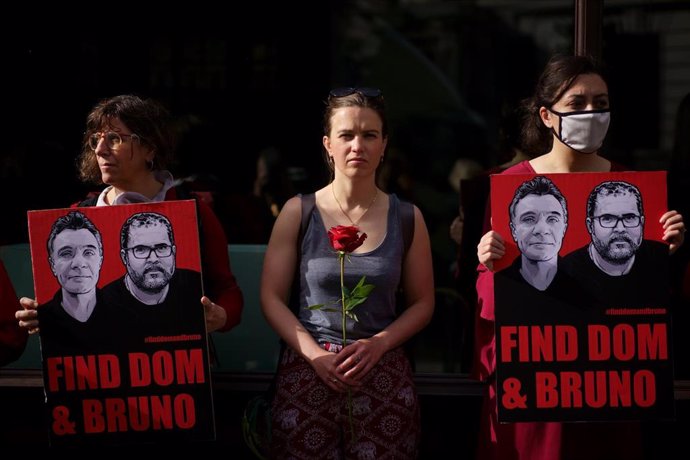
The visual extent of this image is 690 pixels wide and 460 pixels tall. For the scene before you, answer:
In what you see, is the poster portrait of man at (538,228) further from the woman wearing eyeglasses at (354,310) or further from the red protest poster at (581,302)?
the woman wearing eyeglasses at (354,310)

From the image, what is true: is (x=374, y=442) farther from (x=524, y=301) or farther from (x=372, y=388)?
(x=524, y=301)

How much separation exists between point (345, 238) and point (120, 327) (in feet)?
2.62

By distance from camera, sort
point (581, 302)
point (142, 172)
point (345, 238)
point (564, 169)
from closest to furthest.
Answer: point (345, 238) → point (581, 302) → point (564, 169) → point (142, 172)

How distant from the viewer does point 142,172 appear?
11.3 ft

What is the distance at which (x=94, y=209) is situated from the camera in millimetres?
3232

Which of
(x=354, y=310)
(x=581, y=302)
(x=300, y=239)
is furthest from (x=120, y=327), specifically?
(x=581, y=302)

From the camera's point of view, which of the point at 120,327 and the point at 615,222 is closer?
the point at 615,222

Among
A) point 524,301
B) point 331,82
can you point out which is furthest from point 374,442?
point 331,82

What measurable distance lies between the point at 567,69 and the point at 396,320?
3.23 feet

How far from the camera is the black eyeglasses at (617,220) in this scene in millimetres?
3143

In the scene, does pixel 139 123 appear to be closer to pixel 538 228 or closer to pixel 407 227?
pixel 407 227

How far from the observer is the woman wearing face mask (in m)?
3.24

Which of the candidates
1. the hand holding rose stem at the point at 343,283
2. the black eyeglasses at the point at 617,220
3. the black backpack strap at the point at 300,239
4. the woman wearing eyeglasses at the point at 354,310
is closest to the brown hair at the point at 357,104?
the woman wearing eyeglasses at the point at 354,310

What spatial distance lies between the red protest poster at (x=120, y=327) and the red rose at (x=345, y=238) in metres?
0.46
